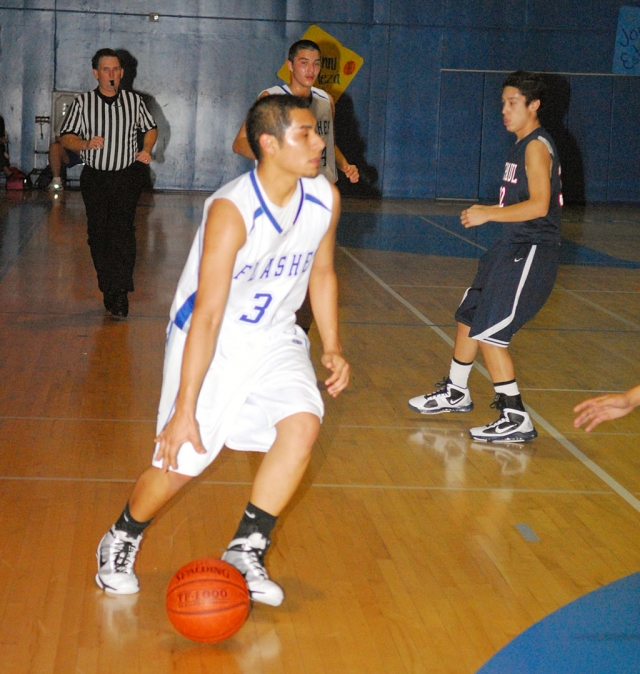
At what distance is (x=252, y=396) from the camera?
10.5ft

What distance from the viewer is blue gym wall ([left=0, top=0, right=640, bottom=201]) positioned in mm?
17703

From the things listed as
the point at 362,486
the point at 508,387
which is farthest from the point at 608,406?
the point at 508,387

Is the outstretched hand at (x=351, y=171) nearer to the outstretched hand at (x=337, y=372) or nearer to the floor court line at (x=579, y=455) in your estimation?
the floor court line at (x=579, y=455)

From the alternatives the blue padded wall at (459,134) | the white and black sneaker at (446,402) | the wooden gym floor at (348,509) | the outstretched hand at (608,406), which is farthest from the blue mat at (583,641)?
the blue padded wall at (459,134)

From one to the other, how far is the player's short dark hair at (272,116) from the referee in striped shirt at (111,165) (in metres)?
4.53

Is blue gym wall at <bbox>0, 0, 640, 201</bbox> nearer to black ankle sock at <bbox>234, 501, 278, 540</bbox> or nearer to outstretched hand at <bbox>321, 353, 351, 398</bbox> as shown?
outstretched hand at <bbox>321, 353, 351, 398</bbox>

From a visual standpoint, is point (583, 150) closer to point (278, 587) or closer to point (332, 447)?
point (332, 447)

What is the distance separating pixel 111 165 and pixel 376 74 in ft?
37.7

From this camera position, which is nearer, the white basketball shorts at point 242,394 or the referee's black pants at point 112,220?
the white basketball shorts at point 242,394

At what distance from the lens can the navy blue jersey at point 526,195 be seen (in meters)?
4.95

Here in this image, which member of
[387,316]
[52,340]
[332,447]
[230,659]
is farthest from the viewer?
[387,316]

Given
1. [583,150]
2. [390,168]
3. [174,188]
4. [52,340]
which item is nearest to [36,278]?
[52,340]

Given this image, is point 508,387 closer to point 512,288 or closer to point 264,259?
point 512,288

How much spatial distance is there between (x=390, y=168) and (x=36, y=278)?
10459 millimetres
